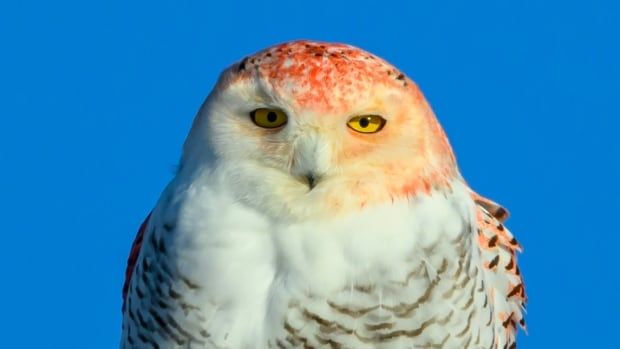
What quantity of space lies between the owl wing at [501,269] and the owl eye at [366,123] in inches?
32.7

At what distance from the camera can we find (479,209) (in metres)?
5.34

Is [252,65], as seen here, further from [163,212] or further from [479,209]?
[479,209]

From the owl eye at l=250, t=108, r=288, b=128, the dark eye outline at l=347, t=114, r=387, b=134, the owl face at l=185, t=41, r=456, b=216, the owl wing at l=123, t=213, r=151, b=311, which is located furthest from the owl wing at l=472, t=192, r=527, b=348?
the owl wing at l=123, t=213, r=151, b=311

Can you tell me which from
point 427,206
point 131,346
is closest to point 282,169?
point 427,206

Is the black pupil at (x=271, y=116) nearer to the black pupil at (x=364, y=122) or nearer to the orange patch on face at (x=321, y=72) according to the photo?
the orange patch on face at (x=321, y=72)

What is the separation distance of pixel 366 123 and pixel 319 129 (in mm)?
153

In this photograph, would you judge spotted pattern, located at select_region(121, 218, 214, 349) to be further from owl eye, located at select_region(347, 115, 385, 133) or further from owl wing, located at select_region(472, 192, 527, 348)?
owl wing, located at select_region(472, 192, 527, 348)

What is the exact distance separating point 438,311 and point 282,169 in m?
0.71

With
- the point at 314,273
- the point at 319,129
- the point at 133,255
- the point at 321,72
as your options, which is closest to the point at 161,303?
the point at 314,273

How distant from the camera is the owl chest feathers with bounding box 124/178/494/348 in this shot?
14.9ft

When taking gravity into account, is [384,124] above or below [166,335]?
above

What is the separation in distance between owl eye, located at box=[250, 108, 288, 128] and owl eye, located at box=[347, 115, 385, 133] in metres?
0.21

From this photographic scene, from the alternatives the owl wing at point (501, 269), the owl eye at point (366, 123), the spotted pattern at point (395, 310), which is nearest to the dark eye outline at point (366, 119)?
the owl eye at point (366, 123)

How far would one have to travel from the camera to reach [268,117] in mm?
4445
